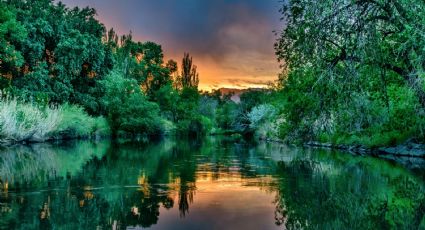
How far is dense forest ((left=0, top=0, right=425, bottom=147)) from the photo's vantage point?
14.5m

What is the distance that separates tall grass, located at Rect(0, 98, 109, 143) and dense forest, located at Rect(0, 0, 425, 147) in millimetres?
102

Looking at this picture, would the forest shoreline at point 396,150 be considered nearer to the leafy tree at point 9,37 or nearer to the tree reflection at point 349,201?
the tree reflection at point 349,201

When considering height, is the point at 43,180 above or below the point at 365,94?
below

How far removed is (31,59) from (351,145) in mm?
30321

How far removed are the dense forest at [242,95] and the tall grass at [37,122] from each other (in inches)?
4.0

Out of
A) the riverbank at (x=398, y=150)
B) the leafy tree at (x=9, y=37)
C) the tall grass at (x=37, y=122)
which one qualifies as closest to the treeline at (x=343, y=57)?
the riverbank at (x=398, y=150)

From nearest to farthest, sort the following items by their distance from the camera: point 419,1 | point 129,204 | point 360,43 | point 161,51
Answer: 1. point 129,204
2. point 419,1
3. point 360,43
4. point 161,51

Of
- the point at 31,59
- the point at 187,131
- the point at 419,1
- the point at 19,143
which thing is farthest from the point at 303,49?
the point at 187,131

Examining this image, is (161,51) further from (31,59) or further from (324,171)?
(324,171)

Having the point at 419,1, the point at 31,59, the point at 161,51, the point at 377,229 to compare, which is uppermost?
the point at 161,51

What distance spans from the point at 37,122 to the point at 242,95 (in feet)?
233

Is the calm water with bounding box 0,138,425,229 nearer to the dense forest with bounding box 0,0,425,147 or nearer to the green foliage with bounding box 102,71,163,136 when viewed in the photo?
the dense forest with bounding box 0,0,425,147

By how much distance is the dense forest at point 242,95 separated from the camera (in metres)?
14.5

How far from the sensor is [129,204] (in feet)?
33.6
